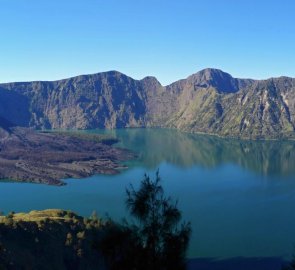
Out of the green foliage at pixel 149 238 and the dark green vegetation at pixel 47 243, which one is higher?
the green foliage at pixel 149 238

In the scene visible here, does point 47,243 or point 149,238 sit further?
point 47,243

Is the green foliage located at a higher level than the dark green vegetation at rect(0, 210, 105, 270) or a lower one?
higher

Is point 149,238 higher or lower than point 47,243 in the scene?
higher

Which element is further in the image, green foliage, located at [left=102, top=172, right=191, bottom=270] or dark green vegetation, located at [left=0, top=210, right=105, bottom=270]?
dark green vegetation, located at [left=0, top=210, right=105, bottom=270]

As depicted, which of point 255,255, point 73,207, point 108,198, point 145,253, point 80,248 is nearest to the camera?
point 145,253

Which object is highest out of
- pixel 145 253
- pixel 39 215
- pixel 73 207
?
pixel 145 253

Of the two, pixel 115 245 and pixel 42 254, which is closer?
pixel 115 245

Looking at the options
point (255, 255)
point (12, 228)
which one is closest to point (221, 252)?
point (255, 255)

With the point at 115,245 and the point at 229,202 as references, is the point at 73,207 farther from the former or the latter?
the point at 115,245

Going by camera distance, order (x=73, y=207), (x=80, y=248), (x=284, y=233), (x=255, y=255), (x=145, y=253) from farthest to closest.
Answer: (x=73, y=207), (x=284, y=233), (x=255, y=255), (x=80, y=248), (x=145, y=253)

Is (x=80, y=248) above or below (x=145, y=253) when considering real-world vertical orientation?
below

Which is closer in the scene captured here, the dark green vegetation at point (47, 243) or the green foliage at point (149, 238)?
the green foliage at point (149, 238)
